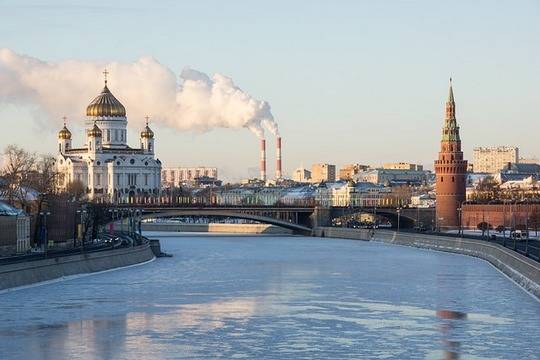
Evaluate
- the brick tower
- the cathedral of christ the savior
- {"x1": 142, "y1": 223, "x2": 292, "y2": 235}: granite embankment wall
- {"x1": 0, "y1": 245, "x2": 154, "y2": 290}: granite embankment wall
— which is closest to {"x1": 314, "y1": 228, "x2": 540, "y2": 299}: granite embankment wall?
the brick tower

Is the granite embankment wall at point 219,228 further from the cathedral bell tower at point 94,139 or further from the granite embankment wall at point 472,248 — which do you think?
the granite embankment wall at point 472,248

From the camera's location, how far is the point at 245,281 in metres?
58.0

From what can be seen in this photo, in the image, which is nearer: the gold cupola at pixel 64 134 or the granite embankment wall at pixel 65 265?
the granite embankment wall at pixel 65 265

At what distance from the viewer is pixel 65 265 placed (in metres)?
56.6

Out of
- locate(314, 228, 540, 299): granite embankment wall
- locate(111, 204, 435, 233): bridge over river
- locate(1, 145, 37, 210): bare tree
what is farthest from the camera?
locate(111, 204, 435, 233): bridge over river

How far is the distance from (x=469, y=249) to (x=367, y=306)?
3413cm

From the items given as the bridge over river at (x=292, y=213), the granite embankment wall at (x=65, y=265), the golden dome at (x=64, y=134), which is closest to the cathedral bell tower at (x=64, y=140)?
the golden dome at (x=64, y=134)

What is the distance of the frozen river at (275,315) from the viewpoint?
35.3m

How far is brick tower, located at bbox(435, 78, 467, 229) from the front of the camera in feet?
388

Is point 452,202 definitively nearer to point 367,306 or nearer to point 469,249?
point 469,249

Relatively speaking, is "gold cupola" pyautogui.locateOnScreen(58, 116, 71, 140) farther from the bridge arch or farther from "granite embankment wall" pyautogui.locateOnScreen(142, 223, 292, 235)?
the bridge arch

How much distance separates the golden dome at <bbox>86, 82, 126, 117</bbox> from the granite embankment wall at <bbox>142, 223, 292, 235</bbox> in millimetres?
12050

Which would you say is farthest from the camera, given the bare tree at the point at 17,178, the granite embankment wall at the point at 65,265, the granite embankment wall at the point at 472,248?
the bare tree at the point at 17,178

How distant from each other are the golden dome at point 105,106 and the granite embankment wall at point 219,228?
12.0m
